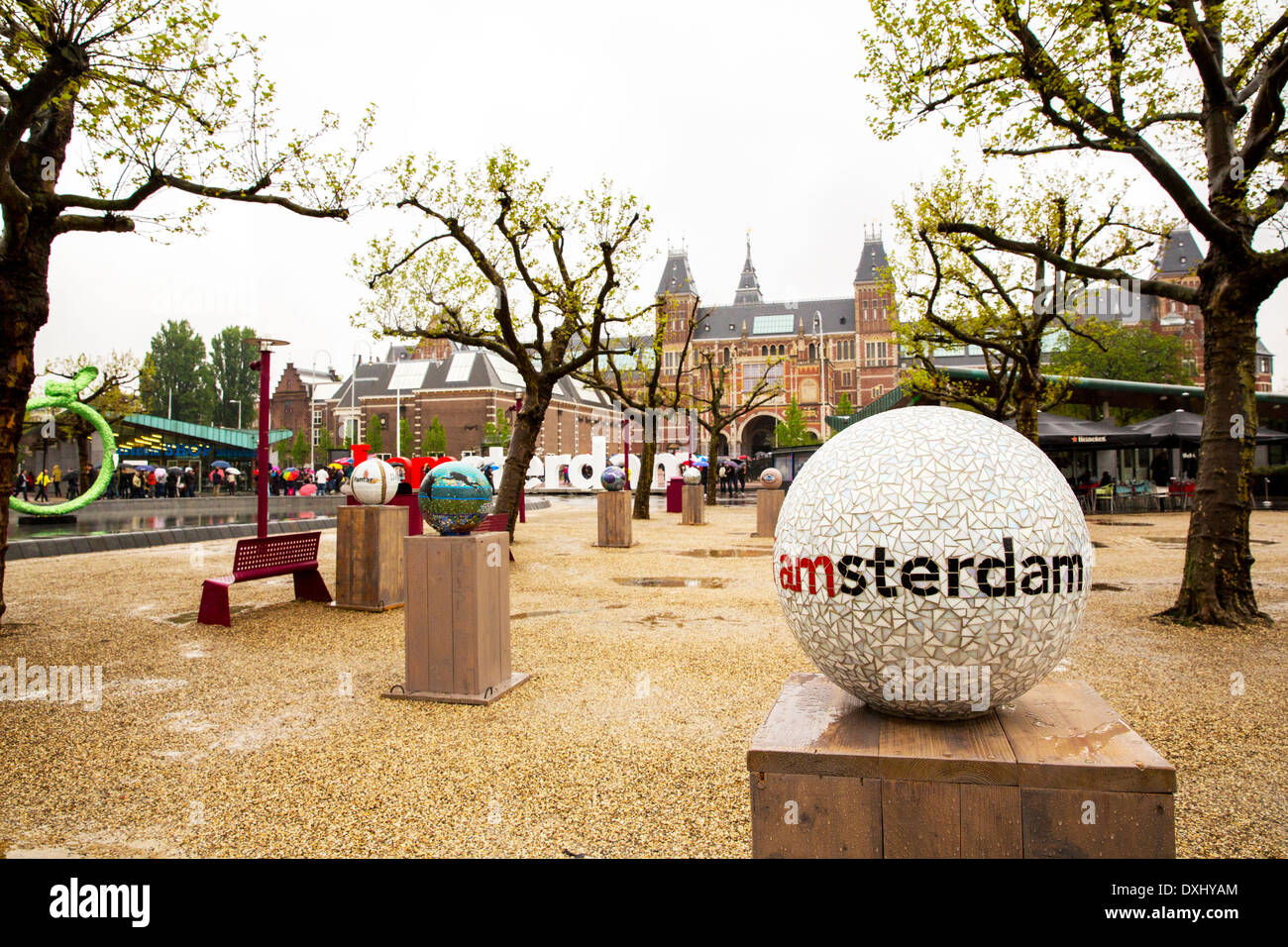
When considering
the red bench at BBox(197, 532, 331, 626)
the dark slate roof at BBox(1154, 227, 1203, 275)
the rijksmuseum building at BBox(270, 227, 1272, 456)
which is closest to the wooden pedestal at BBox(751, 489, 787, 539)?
the red bench at BBox(197, 532, 331, 626)

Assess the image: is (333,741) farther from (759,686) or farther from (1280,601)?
(1280,601)

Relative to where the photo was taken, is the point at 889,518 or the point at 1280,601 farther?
the point at 1280,601

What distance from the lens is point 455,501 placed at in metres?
6.29

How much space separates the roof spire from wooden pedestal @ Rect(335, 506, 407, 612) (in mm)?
92554

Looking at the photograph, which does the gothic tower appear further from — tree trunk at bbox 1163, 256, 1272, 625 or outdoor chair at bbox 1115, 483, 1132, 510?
tree trunk at bbox 1163, 256, 1272, 625

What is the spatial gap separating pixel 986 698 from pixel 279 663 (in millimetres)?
6626

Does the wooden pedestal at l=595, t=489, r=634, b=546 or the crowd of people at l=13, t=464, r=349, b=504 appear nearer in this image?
the wooden pedestal at l=595, t=489, r=634, b=546

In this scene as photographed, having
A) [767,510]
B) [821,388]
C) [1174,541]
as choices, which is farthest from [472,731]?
[821,388]

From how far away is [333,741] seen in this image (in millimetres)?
5176

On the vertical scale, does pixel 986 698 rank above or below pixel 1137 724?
above

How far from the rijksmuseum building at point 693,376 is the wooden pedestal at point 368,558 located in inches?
2656

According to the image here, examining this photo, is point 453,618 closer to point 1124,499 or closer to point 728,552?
point 728,552

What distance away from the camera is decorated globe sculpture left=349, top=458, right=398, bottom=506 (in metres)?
10.0
